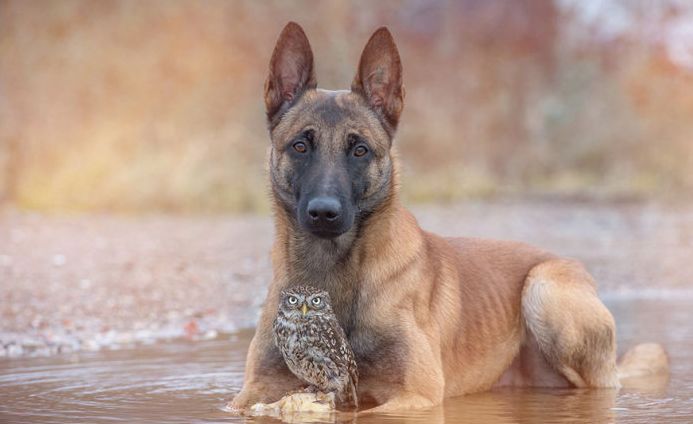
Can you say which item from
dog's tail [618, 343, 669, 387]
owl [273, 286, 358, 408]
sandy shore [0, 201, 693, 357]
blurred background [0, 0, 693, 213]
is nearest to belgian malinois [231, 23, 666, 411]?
owl [273, 286, 358, 408]

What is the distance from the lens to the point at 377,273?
5961 millimetres

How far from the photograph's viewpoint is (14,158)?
2050 cm

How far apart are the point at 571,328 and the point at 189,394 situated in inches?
91.1

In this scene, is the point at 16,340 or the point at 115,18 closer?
the point at 16,340

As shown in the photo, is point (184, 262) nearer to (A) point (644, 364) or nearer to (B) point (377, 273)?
(A) point (644, 364)

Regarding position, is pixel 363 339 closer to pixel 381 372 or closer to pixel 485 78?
pixel 381 372

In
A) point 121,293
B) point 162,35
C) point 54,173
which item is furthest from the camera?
point 162,35

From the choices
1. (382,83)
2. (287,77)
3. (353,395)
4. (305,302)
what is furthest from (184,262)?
(305,302)

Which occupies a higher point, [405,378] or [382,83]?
[382,83]

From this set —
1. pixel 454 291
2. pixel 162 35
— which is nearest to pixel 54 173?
pixel 162 35

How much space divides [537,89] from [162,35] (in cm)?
1009

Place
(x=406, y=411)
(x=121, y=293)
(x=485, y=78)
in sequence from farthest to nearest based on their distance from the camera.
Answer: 1. (x=485, y=78)
2. (x=121, y=293)
3. (x=406, y=411)

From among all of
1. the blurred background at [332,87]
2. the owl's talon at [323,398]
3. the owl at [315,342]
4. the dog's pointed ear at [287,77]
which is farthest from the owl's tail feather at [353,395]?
the blurred background at [332,87]

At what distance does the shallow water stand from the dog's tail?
0.11m
